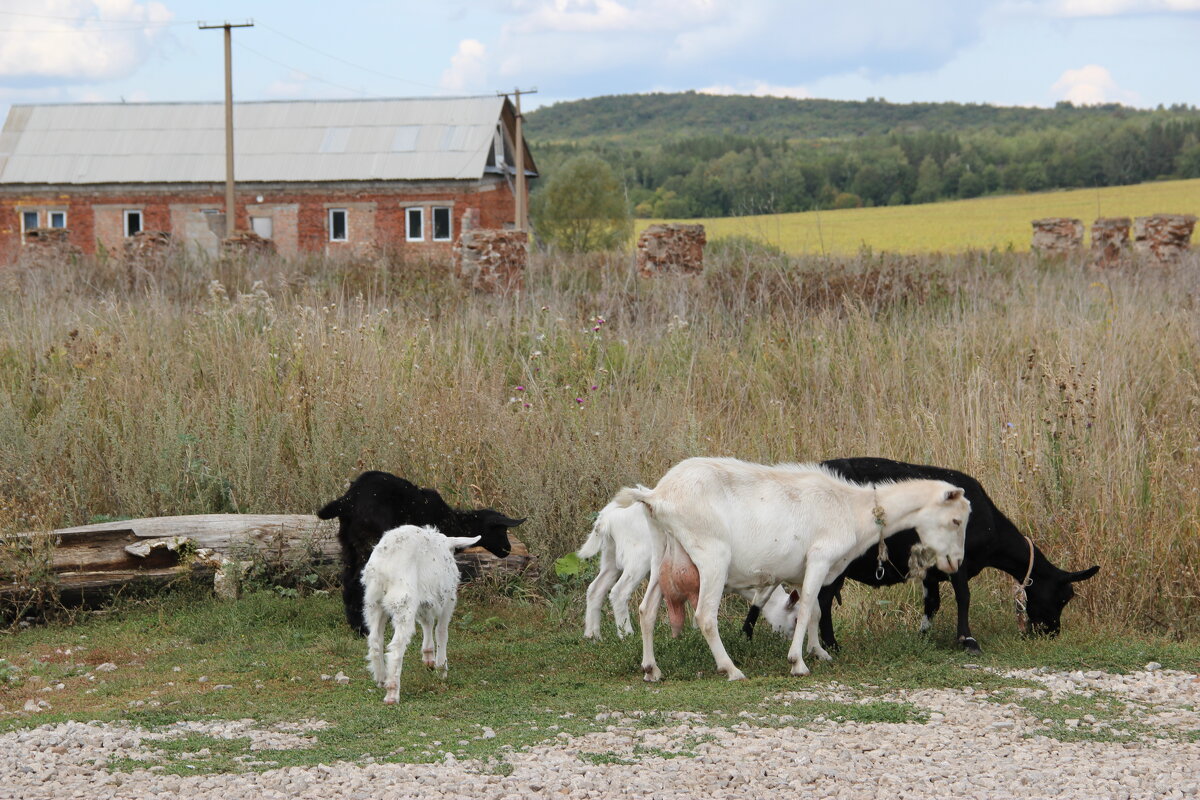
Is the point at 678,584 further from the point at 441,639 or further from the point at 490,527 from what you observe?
the point at 490,527

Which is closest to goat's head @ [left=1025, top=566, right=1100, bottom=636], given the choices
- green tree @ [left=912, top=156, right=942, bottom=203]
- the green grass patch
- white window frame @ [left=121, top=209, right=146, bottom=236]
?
the green grass patch

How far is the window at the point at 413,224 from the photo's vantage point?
45.6m

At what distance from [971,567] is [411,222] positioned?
41.1 meters

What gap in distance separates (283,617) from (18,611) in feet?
5.45

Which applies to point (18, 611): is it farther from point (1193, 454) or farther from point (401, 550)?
point (1193, 454)

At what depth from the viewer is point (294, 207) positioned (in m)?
46.2

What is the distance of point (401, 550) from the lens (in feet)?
18.9

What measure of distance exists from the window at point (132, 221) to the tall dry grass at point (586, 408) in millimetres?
36402

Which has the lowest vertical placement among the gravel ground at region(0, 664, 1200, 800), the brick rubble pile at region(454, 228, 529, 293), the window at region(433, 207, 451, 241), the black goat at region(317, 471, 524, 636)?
the gravel ground at region(0, 664, 1200, 800)

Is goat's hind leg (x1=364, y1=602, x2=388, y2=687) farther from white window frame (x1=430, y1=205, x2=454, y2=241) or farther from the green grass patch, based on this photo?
white window frame (x1=430, y1=205, x2=454, y2=241)

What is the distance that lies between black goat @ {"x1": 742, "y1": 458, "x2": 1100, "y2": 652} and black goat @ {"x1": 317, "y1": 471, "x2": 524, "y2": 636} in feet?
6.23

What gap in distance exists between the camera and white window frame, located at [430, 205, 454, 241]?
1778 inches

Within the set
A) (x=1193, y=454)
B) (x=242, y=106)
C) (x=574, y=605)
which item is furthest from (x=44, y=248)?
(x=242, y=106)

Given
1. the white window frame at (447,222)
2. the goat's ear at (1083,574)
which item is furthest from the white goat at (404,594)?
the white window frame at (447,222)
